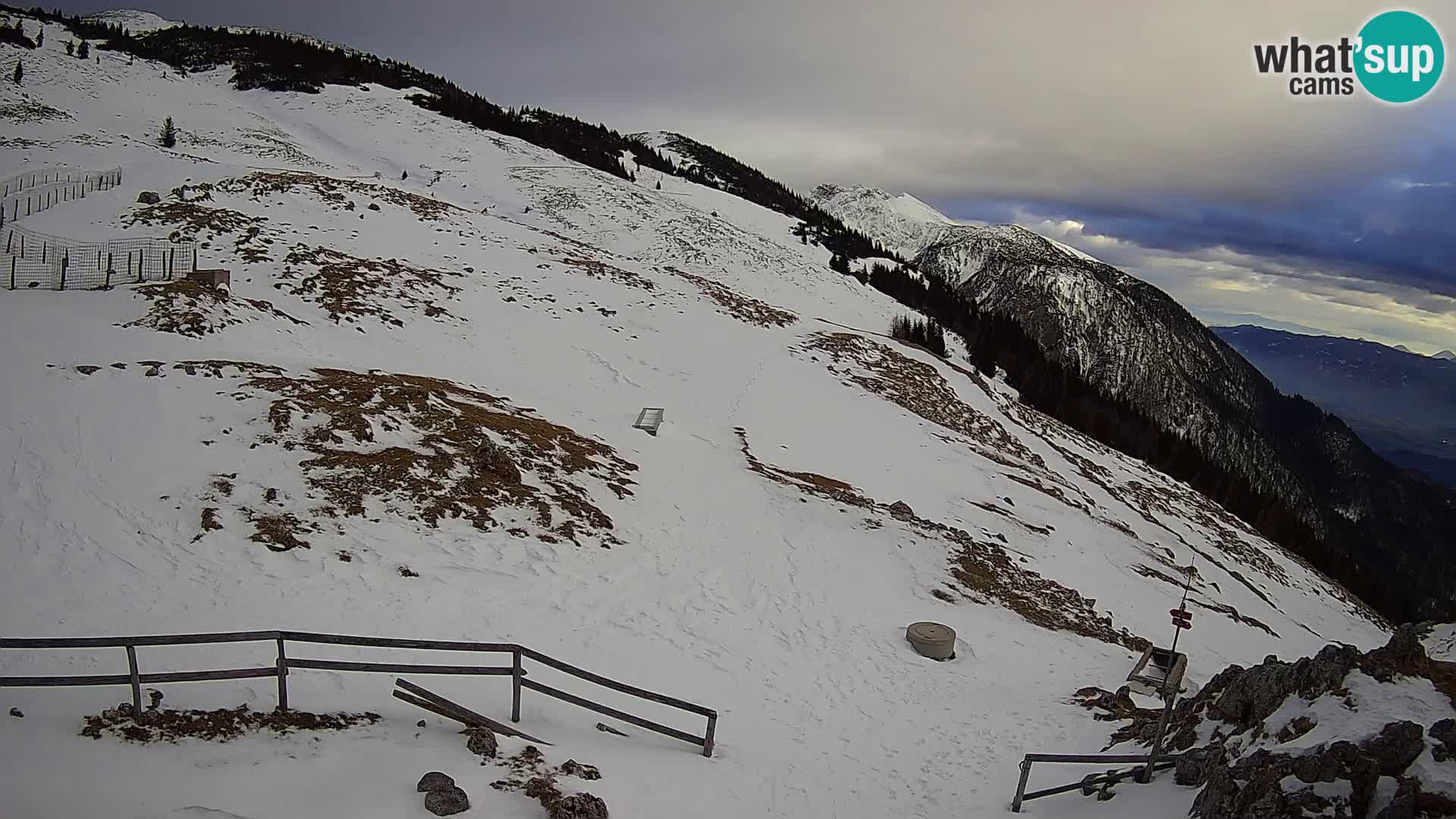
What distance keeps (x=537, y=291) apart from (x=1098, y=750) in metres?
27.7

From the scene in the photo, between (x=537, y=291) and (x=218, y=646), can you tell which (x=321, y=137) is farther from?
(x=218, y=646)

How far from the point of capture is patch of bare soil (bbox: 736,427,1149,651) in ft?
57.6

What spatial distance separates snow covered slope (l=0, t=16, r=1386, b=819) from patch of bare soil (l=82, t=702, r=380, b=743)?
0.19 metres

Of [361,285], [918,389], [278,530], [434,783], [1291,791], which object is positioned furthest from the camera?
[918,389]

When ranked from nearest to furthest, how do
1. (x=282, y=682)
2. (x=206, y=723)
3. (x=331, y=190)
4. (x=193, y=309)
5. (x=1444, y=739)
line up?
(x=1444, y=739) < (x=206, y=723) < (x=282, y=682) < (x=193, y=309) < (x=331, y=190)

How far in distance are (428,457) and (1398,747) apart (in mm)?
14870

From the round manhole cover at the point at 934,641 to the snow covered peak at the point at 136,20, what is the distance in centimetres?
12675

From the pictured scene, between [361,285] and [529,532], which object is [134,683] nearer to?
[529,532]

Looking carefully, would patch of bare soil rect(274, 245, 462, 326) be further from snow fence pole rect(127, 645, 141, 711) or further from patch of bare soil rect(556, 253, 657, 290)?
snow fence pole rect(127, 645, 141, 711)

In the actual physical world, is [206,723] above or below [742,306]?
below

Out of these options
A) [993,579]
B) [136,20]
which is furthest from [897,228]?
[993,579]

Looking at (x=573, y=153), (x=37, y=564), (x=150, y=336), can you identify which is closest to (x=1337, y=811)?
(x=37, y=564)

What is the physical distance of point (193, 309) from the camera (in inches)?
727

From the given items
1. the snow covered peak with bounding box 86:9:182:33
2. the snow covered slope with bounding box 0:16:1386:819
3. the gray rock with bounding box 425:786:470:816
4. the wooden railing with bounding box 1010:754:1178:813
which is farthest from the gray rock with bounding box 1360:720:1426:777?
the snow covered peak with bounding box 86:9:182:33
